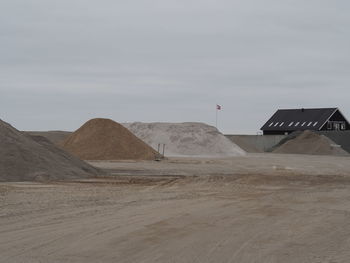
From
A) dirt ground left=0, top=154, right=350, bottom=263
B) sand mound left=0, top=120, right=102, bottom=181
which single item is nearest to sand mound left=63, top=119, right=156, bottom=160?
sand mound left=0, top=120, right=102, bottom=181

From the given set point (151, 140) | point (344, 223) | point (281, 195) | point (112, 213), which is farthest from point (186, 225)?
point (151, 140)

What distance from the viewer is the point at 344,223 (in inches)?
460

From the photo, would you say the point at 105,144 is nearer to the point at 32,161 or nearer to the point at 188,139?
the point at 188,139

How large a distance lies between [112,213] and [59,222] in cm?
170

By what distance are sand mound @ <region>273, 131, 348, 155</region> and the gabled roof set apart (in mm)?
12013

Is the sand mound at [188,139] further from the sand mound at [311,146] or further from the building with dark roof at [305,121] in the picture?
the building with dark roof at [305,121]

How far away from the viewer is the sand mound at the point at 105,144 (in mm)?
45406

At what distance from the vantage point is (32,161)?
2400 centimetres

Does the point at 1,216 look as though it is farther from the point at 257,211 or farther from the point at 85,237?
the point at 257,211

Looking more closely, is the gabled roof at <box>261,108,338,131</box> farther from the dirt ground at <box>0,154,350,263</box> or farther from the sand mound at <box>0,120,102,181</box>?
the dirt ground at <box>0,154,350,263</box>

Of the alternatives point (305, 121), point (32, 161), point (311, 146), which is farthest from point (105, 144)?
point (305, 121)

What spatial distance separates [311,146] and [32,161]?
47738mm

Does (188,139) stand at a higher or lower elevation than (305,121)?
lower

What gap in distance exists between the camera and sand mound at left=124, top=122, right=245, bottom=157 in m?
61.2
